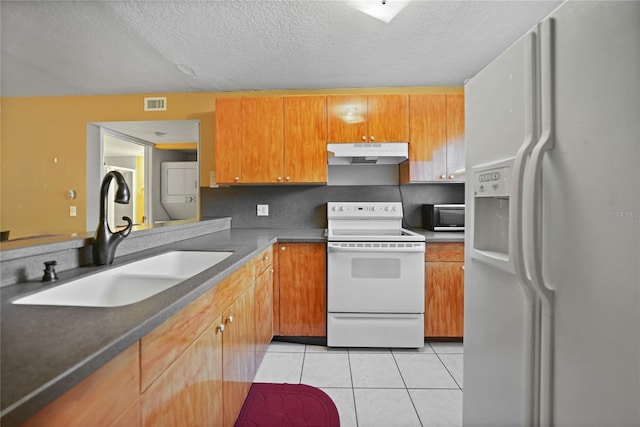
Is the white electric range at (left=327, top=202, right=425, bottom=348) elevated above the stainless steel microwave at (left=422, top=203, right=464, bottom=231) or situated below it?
below

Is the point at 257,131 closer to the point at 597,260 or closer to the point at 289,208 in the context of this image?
the point at 289,208

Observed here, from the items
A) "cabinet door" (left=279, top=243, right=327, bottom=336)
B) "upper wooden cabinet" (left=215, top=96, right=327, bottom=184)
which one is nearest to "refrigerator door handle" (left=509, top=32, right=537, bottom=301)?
"cabinet door" (left=279, top=243, right=327, bottom=336)

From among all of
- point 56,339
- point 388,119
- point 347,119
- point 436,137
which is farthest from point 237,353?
point 436,137

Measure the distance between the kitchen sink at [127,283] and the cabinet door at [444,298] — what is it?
5.42 ft

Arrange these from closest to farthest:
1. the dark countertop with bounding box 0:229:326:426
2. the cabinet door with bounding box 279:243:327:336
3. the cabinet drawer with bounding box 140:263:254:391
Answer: the dark countertop with bounding box 0:229:326:426 → the cabinet drawer with bounding box 140:263:254:391 → the cabinet door with bounding box 279:243:327:336

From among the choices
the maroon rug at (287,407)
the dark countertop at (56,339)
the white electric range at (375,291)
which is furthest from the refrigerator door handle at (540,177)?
the white electric range at (375,291)

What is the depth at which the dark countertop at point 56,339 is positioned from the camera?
0.43 metres

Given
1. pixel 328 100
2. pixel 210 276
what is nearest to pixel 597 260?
pixel 210 276

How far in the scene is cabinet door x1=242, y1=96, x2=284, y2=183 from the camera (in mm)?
2727

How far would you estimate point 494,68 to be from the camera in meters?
1.12

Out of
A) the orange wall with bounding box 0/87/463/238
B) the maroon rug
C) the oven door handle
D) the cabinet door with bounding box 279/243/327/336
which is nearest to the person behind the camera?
the maroon rug

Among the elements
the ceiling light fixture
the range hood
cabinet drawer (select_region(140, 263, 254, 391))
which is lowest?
cabinet drawer (select_region(140, 263, 254, 391))

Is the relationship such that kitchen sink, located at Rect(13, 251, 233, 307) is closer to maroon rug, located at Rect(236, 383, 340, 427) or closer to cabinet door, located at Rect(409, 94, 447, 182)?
maroon rug, located at Rect(236, 383, 340, 427)

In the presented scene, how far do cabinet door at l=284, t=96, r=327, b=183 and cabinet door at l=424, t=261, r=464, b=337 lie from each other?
126 cm
